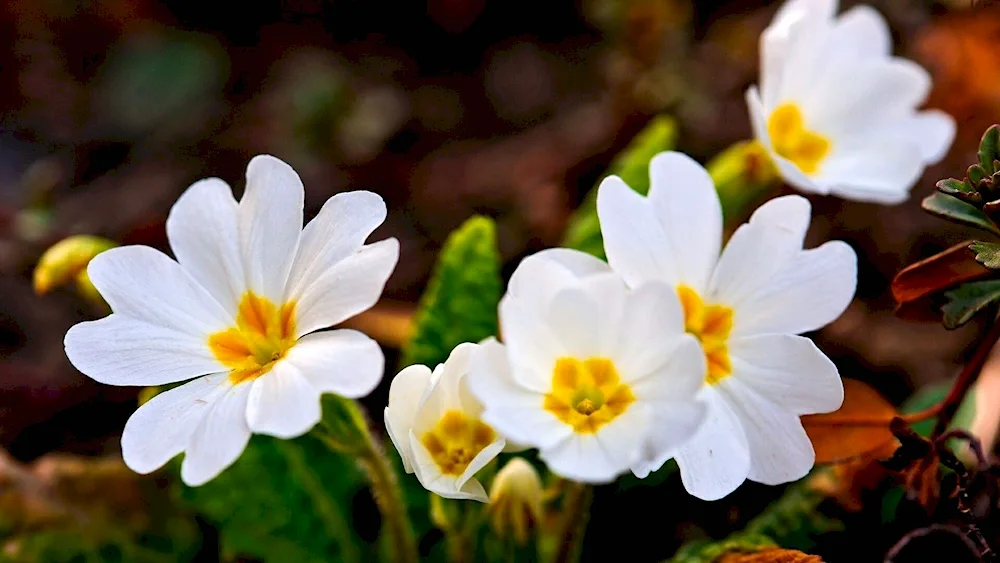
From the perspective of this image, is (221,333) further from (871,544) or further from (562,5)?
(562,5)

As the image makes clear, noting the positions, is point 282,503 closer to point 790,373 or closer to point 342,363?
point 342,363

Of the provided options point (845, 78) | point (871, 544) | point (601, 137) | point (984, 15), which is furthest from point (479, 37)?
point (871, 544)

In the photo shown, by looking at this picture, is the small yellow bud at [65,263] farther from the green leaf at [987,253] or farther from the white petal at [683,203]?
the green leaf at [987,253]

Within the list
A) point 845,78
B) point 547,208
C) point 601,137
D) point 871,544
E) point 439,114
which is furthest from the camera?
point 439,114

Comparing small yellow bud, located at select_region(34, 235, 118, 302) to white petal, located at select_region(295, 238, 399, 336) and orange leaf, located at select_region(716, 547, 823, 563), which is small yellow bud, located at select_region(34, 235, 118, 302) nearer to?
white petal, located at select_region(295, 238, 399, 336)

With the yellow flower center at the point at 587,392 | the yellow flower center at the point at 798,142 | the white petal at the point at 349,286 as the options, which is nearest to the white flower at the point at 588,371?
the yellow flower center at the point at 587,392

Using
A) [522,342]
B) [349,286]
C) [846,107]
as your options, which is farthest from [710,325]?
[846,107]
